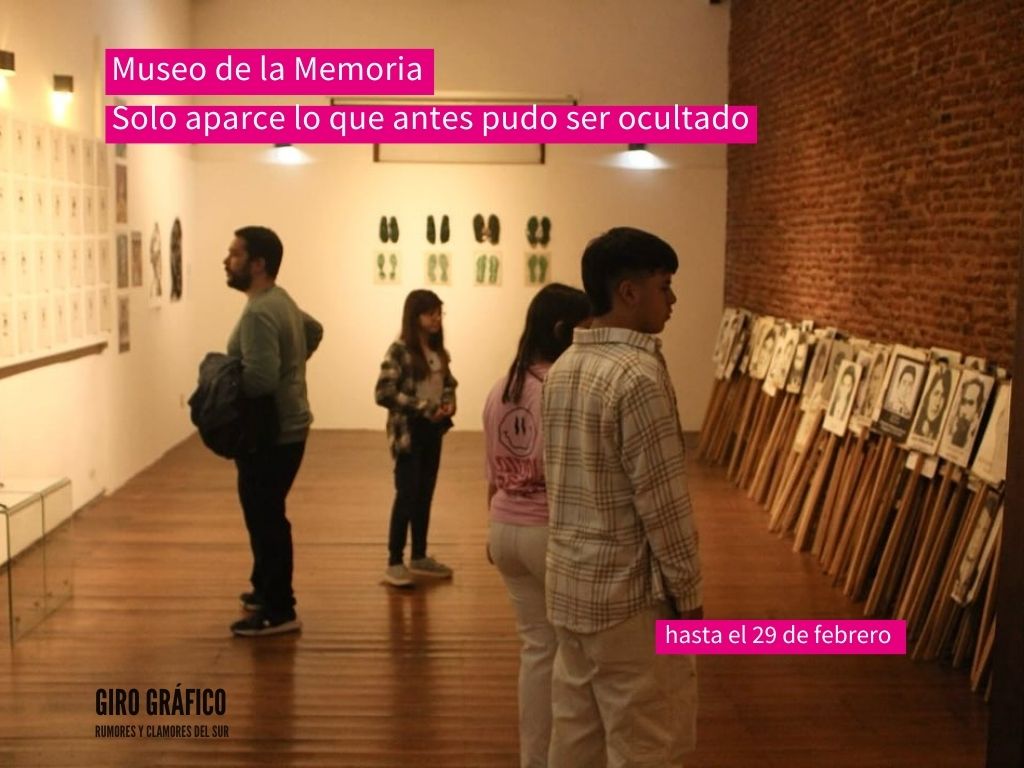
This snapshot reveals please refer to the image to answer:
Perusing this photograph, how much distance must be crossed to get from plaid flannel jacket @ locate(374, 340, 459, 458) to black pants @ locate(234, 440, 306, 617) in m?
0.78

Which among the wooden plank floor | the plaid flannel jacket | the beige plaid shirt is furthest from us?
the plaid flannel jacket

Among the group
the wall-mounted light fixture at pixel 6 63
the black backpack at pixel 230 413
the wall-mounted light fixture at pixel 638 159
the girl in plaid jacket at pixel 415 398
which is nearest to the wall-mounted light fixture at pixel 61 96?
the wall-mounted light fixture at pixel 6 63

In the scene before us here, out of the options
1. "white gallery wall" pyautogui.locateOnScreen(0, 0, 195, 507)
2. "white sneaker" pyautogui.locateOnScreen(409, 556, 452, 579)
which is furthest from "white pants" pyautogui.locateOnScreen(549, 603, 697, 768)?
"white gallery wall" pyautogui.locateOnScreen(0, 0, 195, 507)

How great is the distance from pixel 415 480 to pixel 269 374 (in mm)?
1355

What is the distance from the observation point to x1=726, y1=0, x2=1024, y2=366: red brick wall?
5.82 m

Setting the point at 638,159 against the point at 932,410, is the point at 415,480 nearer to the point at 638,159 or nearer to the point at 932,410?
the point at 932,410

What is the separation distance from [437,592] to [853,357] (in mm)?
2858

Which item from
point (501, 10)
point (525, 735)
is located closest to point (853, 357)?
point (525, 735)

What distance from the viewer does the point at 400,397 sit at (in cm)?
619

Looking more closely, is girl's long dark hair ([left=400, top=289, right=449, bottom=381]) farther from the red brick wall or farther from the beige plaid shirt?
the beige plaid shirt

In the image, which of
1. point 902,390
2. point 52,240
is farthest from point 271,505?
point 902,390

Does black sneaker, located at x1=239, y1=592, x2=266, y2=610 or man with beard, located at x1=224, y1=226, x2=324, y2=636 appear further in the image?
black sneaker, located at x1=239, y1=592, x2=266, y2=610

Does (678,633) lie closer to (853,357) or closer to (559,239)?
(853,357)

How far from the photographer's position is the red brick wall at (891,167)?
5.82 meters
